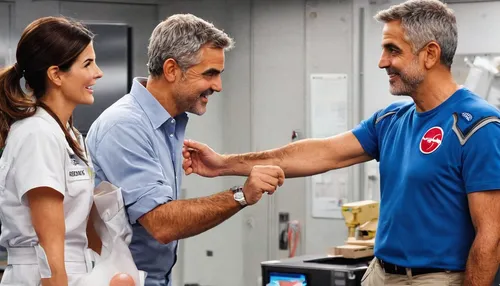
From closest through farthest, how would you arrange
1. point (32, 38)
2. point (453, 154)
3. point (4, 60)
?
point (32, 38) < point (453, 154) < point (4, 60)

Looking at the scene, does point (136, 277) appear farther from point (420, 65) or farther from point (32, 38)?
point (420, 65)

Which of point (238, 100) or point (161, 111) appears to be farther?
point (238, 100)

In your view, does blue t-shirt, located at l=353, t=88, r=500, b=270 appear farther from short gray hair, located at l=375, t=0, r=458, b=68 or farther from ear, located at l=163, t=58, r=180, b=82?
ear, located at l=163, t=58, r=180, b=82

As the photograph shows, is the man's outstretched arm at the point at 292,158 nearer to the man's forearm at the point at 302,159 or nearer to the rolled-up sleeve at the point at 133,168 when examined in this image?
the man's forearm at the point at 302,159

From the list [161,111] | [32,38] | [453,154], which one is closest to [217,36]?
[161,111]

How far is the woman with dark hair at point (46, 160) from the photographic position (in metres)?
2.49

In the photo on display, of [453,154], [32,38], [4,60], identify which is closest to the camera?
[32,38]

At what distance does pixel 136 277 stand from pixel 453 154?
1.09m

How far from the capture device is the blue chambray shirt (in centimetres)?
277

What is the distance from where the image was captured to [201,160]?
349 cm

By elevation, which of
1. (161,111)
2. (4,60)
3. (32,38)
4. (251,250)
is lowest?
(251,250)

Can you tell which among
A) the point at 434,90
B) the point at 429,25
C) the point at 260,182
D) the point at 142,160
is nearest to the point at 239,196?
the point at 260,182

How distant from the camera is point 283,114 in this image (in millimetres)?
6301

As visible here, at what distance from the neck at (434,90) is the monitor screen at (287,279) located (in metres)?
1.81
